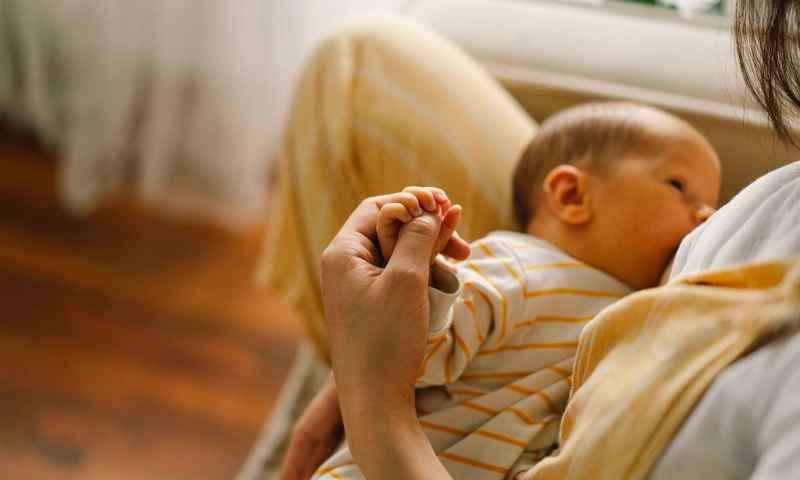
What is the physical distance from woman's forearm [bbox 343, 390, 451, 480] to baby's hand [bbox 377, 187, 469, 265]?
14 cm

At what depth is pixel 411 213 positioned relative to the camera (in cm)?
65

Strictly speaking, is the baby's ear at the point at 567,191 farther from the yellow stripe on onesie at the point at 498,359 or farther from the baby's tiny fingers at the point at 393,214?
the baby's tiny fingers at the point at 393,214

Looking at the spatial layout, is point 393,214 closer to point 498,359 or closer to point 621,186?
point 498,359

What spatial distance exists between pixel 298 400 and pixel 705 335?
0.80m

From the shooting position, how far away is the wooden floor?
4.71ft

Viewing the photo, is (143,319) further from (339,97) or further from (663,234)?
(663,234)

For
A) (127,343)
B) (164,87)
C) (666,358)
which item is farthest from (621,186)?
(164,87)

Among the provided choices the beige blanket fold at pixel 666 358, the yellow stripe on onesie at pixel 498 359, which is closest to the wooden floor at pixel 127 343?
the yellow stripe on onesie at pixel 498 359

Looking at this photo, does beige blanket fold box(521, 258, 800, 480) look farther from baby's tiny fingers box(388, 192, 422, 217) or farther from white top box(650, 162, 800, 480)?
baby's tiny fingers box(388, 192, 422, 217)

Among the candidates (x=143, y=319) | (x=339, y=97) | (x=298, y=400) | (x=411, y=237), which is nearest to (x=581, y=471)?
(x=411, y=237)

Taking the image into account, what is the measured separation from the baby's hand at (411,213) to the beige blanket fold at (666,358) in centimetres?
19

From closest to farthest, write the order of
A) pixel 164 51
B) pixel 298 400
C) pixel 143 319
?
1. pixel 298 400
2. pixel 143 319
3. pixel 164 51

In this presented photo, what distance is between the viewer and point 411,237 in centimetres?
63

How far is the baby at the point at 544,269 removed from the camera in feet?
2.26
